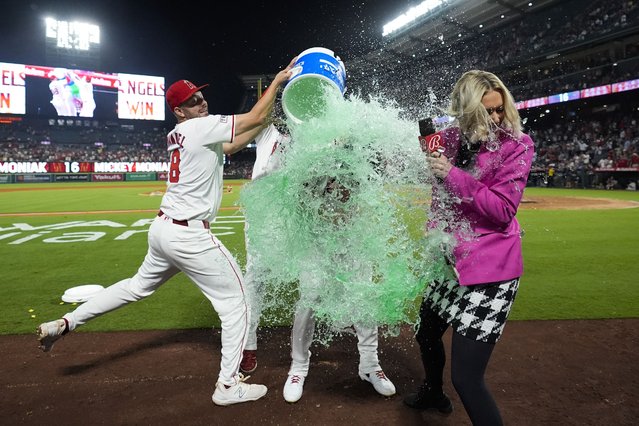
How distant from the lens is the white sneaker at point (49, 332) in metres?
2.92

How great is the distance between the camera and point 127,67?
2308 inches

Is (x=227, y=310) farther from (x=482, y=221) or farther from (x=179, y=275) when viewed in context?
(x=179, y=275)

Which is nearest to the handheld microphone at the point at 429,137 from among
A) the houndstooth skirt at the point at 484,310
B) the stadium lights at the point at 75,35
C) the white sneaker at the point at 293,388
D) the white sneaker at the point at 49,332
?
the houndstooth skirt at the point at 484,310

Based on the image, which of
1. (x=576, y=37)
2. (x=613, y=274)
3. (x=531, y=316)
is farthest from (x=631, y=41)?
(x=531, y=316)

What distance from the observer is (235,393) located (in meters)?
2.63

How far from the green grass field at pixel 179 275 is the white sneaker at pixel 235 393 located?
1202 mm

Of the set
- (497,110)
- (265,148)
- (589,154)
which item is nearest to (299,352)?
(265,148)

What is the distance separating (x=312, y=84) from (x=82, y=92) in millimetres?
51531

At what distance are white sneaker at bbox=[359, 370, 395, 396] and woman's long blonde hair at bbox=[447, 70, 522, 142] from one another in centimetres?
172

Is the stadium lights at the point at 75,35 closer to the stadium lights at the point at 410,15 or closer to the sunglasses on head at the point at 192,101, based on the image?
the stadium lights at the point at 410,15

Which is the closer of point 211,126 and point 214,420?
point 214,420

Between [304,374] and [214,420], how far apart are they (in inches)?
24.5

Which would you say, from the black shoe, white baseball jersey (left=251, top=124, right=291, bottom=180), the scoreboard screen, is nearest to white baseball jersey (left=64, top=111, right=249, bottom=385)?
white baseball jersey (left=251, top=124, right=291, bottom=180)

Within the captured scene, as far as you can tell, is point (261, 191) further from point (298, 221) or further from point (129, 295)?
point (129, 295)
